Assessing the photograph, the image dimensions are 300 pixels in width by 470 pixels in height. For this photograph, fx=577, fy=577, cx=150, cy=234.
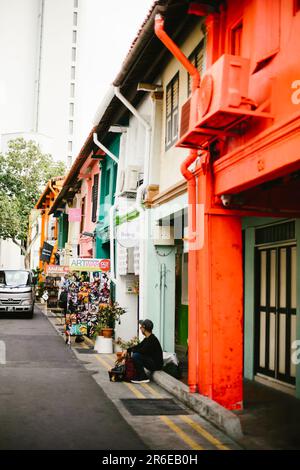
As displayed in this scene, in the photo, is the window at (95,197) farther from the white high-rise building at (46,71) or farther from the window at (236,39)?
the white high-rise building at (46,71)

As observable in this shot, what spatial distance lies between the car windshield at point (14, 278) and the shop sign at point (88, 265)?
29.9 feet

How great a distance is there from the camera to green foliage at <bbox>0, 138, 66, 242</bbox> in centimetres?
4197

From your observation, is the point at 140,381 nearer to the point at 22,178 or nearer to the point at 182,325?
the point at 182,325

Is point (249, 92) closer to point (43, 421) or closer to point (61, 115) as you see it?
point (43, 421)

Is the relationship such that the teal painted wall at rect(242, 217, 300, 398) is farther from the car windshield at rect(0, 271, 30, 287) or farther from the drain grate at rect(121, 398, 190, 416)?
the car windshield at rect(0, 271, 30, 287)

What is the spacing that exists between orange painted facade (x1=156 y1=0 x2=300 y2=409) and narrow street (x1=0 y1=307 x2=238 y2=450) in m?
1.01

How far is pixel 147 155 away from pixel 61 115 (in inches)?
2236

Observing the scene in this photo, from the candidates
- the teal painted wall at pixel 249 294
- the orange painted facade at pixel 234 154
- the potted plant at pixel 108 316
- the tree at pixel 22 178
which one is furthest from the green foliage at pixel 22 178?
the orange painted facade at pixel 234 154

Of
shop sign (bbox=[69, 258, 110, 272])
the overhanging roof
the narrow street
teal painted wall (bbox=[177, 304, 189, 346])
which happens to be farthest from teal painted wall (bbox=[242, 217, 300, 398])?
shop sign (bbox=[69, 258, 110, 272])

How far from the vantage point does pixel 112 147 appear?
17.9 m

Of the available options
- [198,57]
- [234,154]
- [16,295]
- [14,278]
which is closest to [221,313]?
[234,154]

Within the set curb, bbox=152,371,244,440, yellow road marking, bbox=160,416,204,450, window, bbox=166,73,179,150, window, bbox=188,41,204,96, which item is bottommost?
yellow road marking, bbox=160,416,204,450

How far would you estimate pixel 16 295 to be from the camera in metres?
23.3
